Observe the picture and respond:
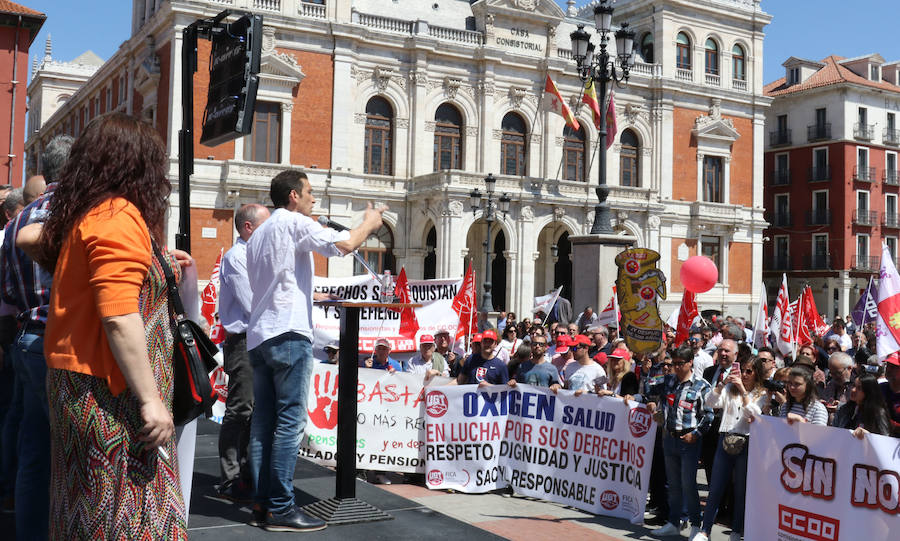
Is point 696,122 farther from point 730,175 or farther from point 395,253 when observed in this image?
point 395,253

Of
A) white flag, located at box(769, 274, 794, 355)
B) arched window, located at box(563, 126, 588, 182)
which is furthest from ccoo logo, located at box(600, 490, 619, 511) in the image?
arched window, located at box(563, 126, 588, 182)

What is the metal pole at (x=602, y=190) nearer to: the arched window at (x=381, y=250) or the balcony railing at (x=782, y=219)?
the arched window at (x=381, y=250)

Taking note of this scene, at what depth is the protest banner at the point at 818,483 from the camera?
5926mm

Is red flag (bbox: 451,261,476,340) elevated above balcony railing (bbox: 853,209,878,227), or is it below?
below

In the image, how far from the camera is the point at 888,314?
8.70 meters

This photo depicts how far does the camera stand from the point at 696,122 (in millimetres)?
40094

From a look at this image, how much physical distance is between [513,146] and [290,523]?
32.7m

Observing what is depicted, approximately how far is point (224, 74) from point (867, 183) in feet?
159

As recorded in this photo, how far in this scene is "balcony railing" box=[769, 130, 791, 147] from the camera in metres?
50.0

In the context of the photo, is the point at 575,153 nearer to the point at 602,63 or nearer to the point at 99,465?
the point at 602,63

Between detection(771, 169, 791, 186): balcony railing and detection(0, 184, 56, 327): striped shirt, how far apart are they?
5123 cm

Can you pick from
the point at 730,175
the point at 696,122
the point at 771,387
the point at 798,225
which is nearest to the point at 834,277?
the point at 798,225

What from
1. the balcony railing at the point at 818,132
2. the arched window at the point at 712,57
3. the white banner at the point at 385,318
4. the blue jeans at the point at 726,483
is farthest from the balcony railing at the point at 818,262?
the blue jeans at the point at 726,483

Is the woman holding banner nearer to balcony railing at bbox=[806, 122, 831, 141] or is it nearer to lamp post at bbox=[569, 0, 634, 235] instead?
lamp post at bbox=[569, 0, 634, 235]
